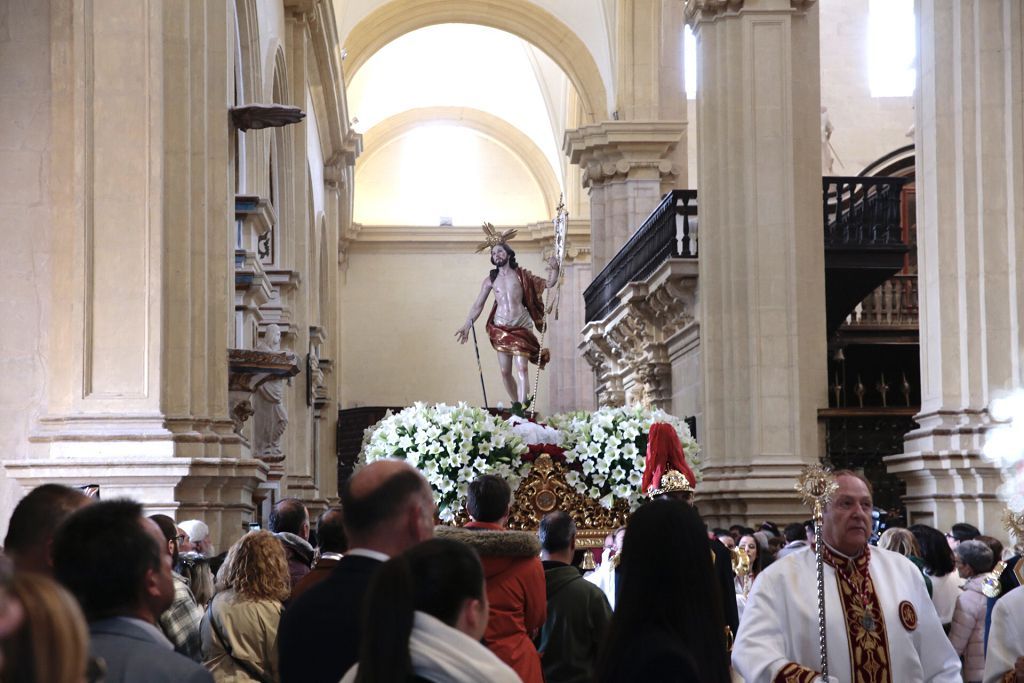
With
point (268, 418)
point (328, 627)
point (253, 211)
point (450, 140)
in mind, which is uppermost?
point (450, 140)

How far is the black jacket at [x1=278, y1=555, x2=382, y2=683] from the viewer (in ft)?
11.4

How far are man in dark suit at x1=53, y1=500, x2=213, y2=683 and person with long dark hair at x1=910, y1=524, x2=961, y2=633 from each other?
5695 millimetres

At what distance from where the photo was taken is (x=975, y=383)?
37.3 ft

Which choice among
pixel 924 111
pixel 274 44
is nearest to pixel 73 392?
pixel 924 111

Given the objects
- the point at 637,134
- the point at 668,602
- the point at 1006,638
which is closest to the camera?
the point at 668,602

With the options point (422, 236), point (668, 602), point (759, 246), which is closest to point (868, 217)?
point (759, 246)

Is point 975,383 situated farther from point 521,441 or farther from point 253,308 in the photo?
point 253,308

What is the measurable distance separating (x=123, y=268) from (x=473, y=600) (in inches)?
279

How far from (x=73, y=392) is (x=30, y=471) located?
1.82ft

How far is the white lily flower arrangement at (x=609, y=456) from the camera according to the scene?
8.39 metres

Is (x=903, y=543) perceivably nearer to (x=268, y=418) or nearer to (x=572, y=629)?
(x=572, y=629)

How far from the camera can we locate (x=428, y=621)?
285cm

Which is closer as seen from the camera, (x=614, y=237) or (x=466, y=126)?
(x=614, y=237)

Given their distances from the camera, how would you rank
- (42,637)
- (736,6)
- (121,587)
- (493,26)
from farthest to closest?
(493,26), (736,6), (121,587), (42,637)
